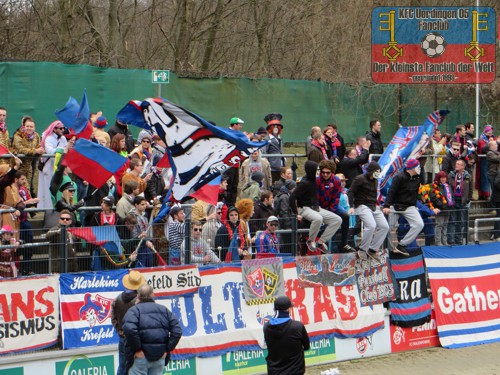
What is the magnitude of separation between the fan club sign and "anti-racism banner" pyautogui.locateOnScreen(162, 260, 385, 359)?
13.9m

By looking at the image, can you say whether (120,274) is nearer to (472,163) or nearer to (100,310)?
(100,310)

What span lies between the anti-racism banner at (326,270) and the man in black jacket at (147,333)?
4.90 metres

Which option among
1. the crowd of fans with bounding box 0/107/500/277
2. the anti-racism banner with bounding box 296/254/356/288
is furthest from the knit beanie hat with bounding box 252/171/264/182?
the anti-racism banner with bounding box 296/254/356/288

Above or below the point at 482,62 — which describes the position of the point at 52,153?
below

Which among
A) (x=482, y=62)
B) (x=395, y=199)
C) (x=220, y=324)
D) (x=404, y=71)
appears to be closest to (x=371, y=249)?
(x=395, y=199)

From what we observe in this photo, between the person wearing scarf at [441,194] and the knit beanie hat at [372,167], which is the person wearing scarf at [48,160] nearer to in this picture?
the knit beanie hat at [372,167]

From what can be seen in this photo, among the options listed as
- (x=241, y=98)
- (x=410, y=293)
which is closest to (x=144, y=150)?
(x=410, y=293)

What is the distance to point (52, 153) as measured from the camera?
15.7 m

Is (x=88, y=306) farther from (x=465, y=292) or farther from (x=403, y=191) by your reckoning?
(x=465, y=292)

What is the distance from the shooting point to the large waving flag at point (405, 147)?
1680cm

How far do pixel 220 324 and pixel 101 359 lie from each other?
6.88 feet

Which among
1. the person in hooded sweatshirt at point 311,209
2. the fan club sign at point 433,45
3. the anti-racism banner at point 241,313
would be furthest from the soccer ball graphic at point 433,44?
the person in hooded sweatshirt at point 311,209

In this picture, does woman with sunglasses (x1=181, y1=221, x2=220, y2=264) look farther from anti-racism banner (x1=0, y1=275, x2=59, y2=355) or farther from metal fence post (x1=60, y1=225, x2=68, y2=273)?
anti-racism banner (x1=0, y1=275, x2=59, y2=355)

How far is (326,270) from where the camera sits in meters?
15.8
